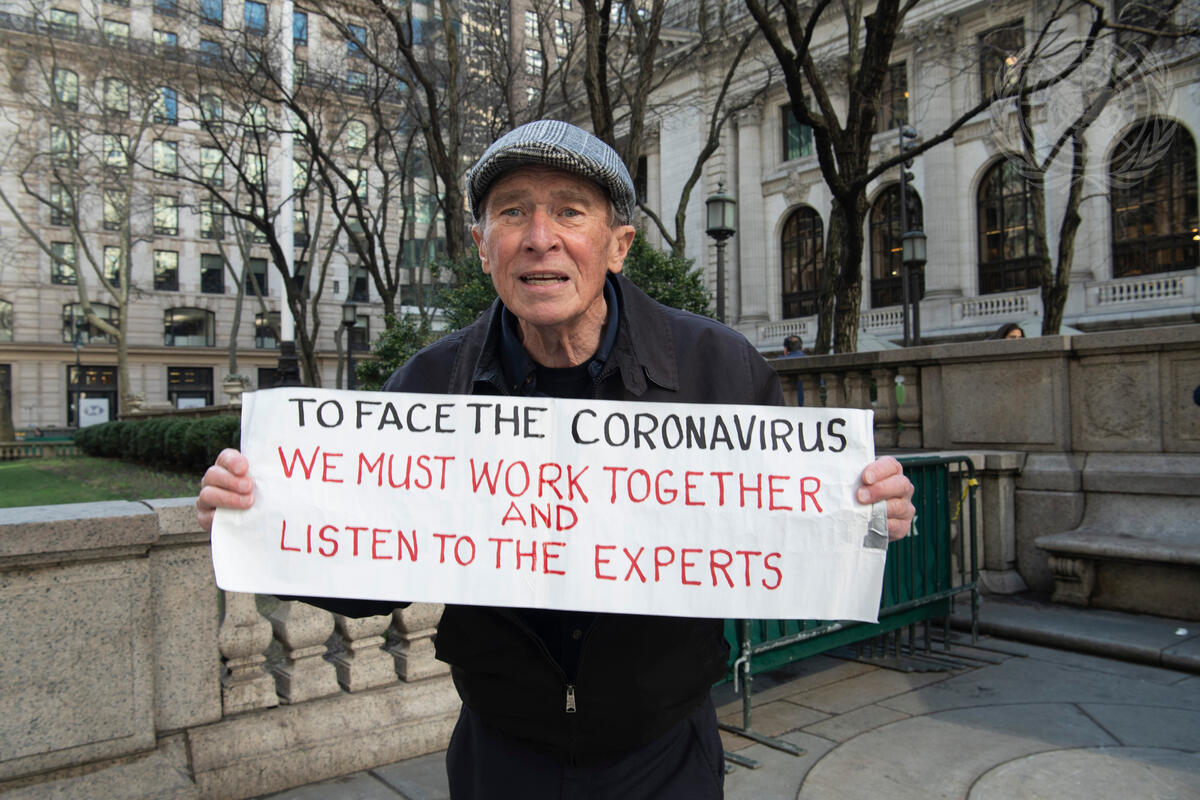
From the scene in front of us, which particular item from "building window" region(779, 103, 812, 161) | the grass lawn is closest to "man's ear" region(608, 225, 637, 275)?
the grass lawn

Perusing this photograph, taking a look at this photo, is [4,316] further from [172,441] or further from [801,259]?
[801,259]

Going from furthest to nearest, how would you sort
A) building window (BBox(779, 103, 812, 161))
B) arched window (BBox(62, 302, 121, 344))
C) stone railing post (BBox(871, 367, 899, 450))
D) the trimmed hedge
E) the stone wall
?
arched window (BBox(62, 302, 121, 344)), building window (BBox(779, 103, 812, 161)), the trimmed hedge, stone railing post (BBox(871, 367, 899, 450)), the stone wall

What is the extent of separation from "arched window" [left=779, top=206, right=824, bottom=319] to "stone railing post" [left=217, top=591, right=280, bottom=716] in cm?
3446

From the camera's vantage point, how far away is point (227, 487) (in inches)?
79.4

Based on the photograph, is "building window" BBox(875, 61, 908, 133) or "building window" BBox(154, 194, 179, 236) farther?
"building window" BBox(154, 194, 179, 236)

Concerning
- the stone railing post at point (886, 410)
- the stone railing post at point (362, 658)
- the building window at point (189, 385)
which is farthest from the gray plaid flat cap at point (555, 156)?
the building window at point (189, 385)

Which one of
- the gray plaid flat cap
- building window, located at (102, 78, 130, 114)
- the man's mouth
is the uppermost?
building window, located at (102, 78, 130, 114)

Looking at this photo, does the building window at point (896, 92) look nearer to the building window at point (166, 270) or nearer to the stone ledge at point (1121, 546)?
the stone ledge at point (1121, 546)

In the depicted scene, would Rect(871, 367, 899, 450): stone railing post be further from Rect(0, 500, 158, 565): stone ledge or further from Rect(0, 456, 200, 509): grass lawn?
Rect(0, 456, 200, 509): grass lawn

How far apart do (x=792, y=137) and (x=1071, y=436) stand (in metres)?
32.8

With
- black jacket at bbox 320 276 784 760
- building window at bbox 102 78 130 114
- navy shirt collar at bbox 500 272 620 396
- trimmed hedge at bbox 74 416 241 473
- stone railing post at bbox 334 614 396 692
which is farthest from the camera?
building window at bbox 102 78 130 114

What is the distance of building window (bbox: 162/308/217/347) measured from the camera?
170 ft

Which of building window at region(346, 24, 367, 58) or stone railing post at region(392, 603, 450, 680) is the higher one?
building window at region(346, 24, 367, 58)

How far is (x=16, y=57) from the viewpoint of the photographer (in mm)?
25953
